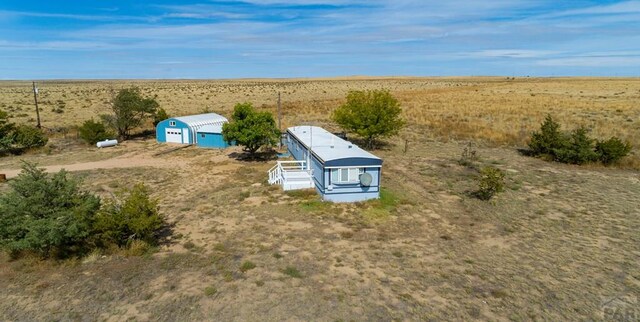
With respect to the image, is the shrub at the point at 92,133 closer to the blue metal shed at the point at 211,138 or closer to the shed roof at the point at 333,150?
the blue metal shed at the point at 211,138

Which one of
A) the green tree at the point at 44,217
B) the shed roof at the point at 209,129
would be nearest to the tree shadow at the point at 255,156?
the shed roof at the point at 209,129

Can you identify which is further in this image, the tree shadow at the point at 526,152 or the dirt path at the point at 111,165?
the tree shadow at the point at 526,152

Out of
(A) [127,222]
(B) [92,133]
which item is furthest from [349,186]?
(B) [92,133]

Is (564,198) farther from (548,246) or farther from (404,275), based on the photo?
(404,275)

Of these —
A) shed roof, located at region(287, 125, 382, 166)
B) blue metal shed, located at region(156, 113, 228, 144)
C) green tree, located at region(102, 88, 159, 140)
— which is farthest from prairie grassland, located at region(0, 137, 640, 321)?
green tree, located at region(102, 88, 159, 140)

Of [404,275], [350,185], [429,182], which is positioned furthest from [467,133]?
[404,275]

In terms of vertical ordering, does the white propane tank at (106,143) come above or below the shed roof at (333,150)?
below
